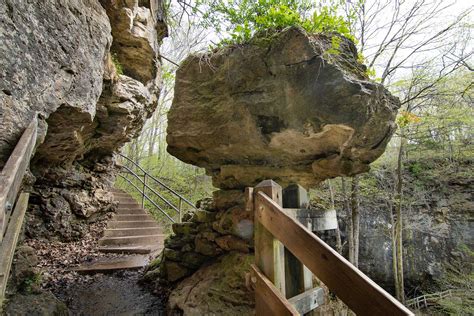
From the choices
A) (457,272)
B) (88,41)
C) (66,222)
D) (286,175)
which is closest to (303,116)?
(286,175)

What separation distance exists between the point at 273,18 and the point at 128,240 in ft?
19.8

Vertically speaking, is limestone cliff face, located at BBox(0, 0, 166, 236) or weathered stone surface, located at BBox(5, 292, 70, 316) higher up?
limestone cliff face, located at BBox(0, 0, 166, 236)

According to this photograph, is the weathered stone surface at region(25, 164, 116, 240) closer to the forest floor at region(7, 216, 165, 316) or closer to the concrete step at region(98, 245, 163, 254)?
the forest floor at region(7, 216, 165, 316)

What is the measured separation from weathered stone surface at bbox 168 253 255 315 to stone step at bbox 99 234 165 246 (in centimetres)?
309

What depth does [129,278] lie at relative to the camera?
4.68 m

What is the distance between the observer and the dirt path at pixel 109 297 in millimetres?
3627

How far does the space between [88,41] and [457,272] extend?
11401 millimetres

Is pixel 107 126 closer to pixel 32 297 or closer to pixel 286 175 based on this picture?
pixel 32 297

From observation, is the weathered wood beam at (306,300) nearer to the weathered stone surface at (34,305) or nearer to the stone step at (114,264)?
the weathered stone surface at (34,305)

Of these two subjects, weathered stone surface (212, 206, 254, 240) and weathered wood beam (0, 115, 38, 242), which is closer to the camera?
weathered wood beam (0, 115, 38, 242)

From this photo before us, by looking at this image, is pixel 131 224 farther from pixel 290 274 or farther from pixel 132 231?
pixel 290 274

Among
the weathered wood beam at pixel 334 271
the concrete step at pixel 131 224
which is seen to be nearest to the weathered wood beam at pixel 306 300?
the weathered wood beam at pixel 334 271

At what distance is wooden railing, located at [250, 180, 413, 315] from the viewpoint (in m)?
0.90

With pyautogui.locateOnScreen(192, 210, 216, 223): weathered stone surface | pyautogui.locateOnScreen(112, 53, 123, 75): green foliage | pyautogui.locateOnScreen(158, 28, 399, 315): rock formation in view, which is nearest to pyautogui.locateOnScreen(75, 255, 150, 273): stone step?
pyautogui.locateOnScreen(158, 28, 399, 315): rock formation
